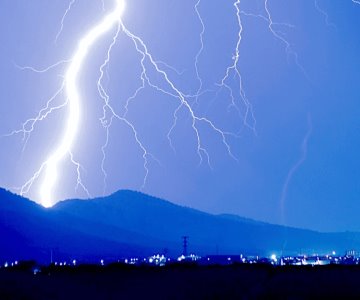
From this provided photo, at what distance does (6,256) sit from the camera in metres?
94.7

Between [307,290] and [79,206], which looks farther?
[79,206]

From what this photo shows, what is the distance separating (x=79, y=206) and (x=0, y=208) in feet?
278

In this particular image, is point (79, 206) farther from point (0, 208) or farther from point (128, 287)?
point (128, 287)

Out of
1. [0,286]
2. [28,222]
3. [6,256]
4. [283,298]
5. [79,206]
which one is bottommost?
[283,298]

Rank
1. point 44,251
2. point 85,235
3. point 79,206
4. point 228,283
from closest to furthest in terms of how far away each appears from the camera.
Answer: point 228,283
point 44,251
point 85,235
point 79,206

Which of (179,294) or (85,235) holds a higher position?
(85,235)

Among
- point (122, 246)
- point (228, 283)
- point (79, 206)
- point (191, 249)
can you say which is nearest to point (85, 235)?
point (122, 246)

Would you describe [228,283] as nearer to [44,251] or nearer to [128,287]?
[128,287]

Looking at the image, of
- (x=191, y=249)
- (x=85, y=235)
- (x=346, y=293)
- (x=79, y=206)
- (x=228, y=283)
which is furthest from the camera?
(x=79, y=206)

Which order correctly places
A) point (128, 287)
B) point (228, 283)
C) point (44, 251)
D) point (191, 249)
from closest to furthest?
point (128, 287), point (228, 283), point (44, 251), point (191, 249)

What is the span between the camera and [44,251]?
10700 centimetres

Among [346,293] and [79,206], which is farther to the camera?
[79,206]

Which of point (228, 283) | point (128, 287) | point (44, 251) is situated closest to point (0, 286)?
point (128, 287)

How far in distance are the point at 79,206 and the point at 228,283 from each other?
177 meters
